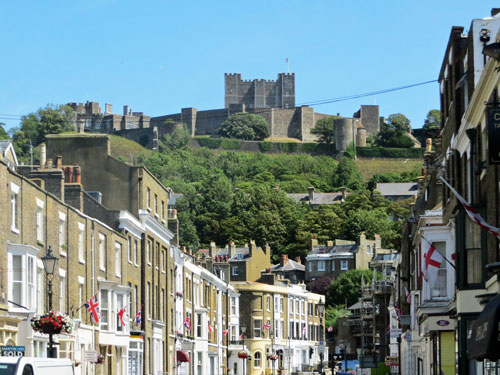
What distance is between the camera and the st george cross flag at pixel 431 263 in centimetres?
2788

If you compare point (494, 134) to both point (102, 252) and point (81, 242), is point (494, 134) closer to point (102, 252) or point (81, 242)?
point (81, 242)

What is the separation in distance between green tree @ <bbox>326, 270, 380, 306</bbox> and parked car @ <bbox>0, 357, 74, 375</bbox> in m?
109

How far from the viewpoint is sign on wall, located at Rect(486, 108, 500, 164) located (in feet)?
54.0

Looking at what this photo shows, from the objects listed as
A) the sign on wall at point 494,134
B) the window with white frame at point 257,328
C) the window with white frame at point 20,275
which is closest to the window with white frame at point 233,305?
the window with white frame at point 257,328

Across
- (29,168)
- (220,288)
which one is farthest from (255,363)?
(29,168)

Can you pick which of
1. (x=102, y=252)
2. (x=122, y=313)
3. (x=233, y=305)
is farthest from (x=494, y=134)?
(x=233, y=305)

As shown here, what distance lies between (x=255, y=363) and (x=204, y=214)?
234 ft

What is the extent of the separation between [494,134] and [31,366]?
9161 mm

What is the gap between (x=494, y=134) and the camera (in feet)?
54.3

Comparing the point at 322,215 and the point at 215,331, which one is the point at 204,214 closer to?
the point at 322,215

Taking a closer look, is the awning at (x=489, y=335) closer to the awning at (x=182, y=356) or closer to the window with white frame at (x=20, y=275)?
the window with white frame at (x=20, y=275)

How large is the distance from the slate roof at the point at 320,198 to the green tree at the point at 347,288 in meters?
46.6

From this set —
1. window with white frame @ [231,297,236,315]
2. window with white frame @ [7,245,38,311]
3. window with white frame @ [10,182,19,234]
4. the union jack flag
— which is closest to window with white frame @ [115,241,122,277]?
the union jack flag

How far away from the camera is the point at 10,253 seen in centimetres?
3081
